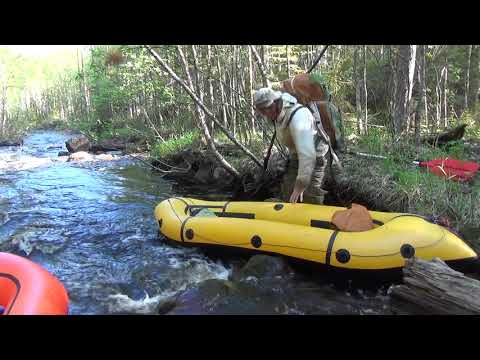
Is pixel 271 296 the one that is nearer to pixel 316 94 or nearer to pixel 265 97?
pixel 265 97

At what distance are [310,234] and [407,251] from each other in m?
0.90

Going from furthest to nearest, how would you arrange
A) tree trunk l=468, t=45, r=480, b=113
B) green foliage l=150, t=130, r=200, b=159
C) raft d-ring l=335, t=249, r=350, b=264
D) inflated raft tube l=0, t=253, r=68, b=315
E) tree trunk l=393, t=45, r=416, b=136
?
tree trunk l=468, t=45, r=480, b=113, green foliage l=150, t=130, r=200, b=159, tree trunk l=393, t=45, r=416, b=136, raft d-ring l=335, t=249, r=350, b=264, inflated raft tube l=0, t=253, r=68, b=315

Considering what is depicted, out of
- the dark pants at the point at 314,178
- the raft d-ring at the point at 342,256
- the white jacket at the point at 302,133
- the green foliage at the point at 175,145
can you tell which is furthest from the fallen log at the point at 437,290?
the green foliage at the point at 175,145

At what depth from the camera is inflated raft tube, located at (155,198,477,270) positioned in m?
3.37

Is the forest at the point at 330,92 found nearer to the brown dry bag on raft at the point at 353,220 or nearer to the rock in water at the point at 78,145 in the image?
the brown dry bag on raft at the point at 353,220

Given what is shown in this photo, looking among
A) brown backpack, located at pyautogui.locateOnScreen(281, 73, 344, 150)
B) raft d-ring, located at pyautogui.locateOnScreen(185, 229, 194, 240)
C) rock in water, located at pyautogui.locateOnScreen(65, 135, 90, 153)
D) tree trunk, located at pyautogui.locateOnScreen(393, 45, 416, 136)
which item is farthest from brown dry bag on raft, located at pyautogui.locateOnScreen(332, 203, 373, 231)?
rock in water, located at pyautogui.locateOnScreen(65, 135, 90, 153)

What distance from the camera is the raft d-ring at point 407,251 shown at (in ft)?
11.0

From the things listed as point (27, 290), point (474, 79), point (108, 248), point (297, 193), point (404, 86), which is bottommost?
point (108, 248)

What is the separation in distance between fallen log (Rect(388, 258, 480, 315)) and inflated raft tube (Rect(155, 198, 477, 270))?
19.0 inches

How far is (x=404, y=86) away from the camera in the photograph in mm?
6633

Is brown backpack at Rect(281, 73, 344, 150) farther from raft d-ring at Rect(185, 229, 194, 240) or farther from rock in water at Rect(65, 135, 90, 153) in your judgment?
rock in water at Rect(65, 135, 90, 153)

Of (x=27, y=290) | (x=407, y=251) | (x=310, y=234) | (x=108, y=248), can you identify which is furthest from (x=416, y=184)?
(x=27, y=290)
